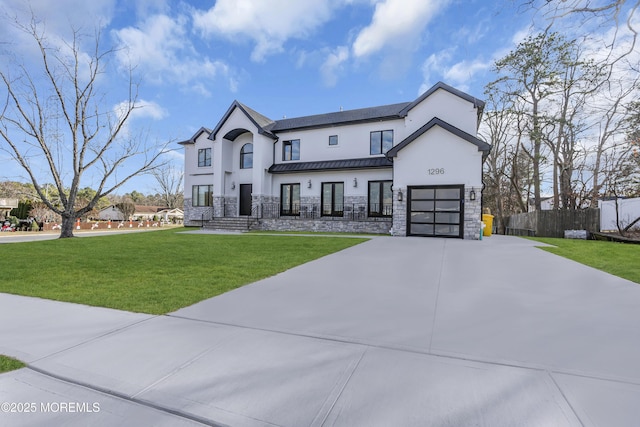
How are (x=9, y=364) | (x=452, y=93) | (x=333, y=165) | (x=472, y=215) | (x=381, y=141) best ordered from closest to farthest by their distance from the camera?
(x=9, y=364) → (x=472, y=215) → (x=452, y=93) → (x=381, y=141) → (x=333, y=165)

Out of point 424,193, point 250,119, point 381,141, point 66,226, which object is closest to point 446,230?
point 424,193

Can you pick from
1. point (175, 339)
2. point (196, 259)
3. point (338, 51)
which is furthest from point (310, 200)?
point (175, 339)

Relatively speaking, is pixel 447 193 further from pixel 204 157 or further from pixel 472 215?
pixel 204 157

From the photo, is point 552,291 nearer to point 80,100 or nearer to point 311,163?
point 311,163

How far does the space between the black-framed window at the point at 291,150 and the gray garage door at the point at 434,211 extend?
837cm

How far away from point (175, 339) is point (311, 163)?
1602cm

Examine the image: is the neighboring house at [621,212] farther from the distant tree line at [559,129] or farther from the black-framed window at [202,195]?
the black-framed window at [202,195]

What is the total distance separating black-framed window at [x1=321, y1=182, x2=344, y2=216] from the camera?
17.4 meters

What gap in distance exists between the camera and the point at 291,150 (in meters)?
19.2

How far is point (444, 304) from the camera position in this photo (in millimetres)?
3887

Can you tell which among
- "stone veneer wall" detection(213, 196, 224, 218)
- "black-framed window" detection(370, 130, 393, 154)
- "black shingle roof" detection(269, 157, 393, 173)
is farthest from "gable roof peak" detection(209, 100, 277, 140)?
"black-framed window" detection(370, 130, 393, 154)

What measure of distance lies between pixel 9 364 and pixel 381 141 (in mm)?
16892

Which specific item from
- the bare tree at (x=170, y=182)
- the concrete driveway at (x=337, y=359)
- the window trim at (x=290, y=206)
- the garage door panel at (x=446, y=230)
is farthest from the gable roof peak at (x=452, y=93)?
the bare tree at (x=170, y=182)

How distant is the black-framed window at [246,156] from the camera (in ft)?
64.3
